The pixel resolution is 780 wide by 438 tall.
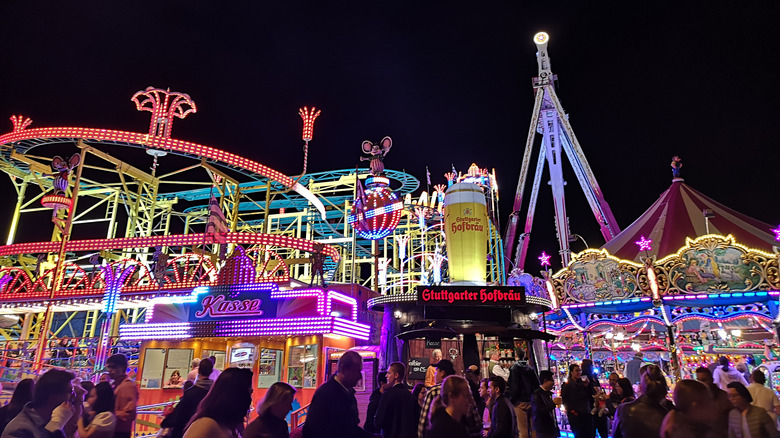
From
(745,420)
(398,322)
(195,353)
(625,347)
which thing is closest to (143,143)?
(195,353)

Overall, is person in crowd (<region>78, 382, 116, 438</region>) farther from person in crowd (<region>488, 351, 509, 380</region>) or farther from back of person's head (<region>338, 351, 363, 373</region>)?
person in crowd (<region>488, 351, 509, 380</region>)

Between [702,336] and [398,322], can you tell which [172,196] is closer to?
[398,322]

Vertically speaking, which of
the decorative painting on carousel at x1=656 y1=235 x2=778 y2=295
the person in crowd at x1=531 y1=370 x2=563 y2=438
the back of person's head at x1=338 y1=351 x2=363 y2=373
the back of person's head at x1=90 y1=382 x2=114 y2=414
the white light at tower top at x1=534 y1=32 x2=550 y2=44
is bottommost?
the person in crowd at x1=531 y1=370 x2=563 y2=438

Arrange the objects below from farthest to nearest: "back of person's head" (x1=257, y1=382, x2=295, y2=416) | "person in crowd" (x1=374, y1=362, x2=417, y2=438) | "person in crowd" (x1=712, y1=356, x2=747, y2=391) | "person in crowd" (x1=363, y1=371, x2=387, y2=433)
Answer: "person in crowd" (x1=712, y1=356, x2=747, y2=391), "person in crowd" (x1=363, y1=371, x2=387, y2=433), "person in crowd" (x1=374, y1=362, x2=417, y2=438), "back of person's head" (x1=257, y1=382, x2=295, y2=416)

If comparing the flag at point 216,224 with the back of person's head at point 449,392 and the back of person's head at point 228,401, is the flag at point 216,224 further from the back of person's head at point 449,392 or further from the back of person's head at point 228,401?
the back of person's head at point 228,401

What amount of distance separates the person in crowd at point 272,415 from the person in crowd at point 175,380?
14300 millimetres

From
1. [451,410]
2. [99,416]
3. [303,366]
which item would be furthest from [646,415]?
[303,366]

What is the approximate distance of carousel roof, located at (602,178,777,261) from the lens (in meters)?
20.0

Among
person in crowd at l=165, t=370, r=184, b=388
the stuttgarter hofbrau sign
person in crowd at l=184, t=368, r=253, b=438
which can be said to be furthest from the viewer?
person in crowd at l=165, t=370, r=184, b=388

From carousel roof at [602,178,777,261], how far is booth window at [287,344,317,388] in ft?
46.5

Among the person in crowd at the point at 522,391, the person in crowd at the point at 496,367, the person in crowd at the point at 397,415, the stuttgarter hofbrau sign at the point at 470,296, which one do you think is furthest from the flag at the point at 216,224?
the person in crowd at the point at 397,415

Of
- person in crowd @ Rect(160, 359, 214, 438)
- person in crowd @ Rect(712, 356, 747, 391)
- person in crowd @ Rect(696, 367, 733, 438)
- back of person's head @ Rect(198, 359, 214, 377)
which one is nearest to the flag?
back of person's head @ Rect(198, 359, 214, 377)

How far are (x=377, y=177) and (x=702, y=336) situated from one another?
1911 centimetres

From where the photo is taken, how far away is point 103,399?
4992 mm
